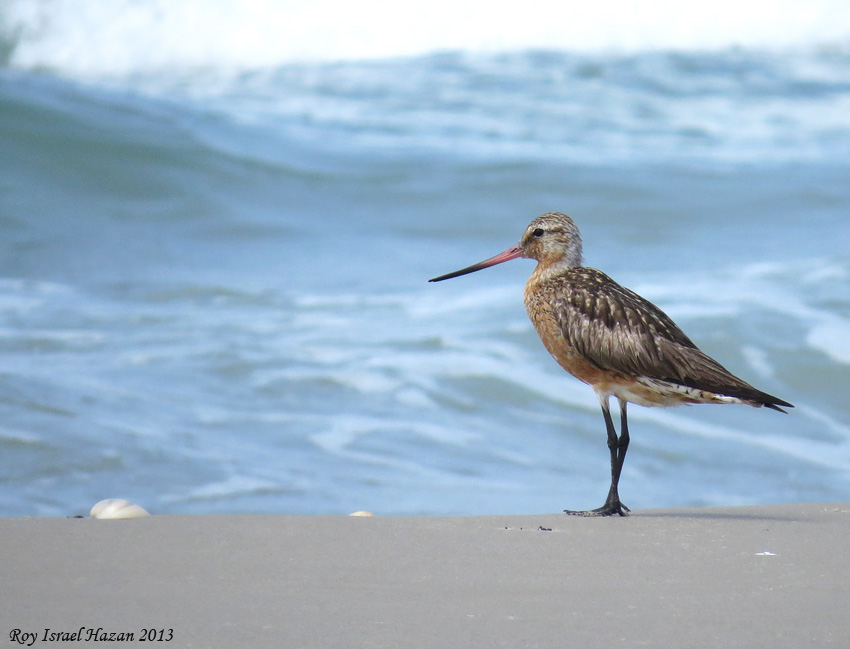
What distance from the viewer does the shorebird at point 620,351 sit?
512 cm

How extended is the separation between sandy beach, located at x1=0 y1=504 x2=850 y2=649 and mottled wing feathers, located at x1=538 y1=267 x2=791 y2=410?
666 mm

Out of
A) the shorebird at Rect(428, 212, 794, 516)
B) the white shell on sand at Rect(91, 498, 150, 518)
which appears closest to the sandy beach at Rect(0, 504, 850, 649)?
the white shell on sand at Rect(91, 498, 150, 518)

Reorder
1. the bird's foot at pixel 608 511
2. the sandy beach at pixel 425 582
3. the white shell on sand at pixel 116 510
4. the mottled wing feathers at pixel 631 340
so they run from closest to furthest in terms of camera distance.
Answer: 1. the sandy beach at pixel 425 582
2. the white shell on sand at pixel 116 510
3. the mottled wing feathers at pixel 631 340
4. the bird's foot at pixel 608 511

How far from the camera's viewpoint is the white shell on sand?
4762 millimetres

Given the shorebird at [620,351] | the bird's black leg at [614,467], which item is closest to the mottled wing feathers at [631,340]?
the shorebird at [620,351]

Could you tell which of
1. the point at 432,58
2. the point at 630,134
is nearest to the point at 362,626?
the point at 630,134

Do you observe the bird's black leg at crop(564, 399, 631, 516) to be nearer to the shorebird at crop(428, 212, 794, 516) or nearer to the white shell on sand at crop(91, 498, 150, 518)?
the shorebird at crop(428, 212, 794, 516)

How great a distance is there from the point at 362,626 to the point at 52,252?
11.5 meters

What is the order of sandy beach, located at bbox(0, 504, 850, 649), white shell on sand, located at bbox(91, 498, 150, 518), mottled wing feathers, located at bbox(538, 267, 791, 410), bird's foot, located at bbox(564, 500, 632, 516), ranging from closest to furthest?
sandy beach, located at bbox(0, 504, 850, 649)
white shell on sand, located at bbox(91, 498, 150, 518)
mottled wing feathers, located at bbox(538, 267, 791, 410)
bird's foot, located at bbox(564, 500, 632, 516)

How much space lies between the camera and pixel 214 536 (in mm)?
4273

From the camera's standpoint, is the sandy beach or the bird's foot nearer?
the sandy beach

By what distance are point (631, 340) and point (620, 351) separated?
77 millimetres

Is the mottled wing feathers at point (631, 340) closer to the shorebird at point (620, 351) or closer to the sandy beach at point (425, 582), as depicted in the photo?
the shorebird at point (620, 351)

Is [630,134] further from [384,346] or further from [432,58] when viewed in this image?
[384,346]
